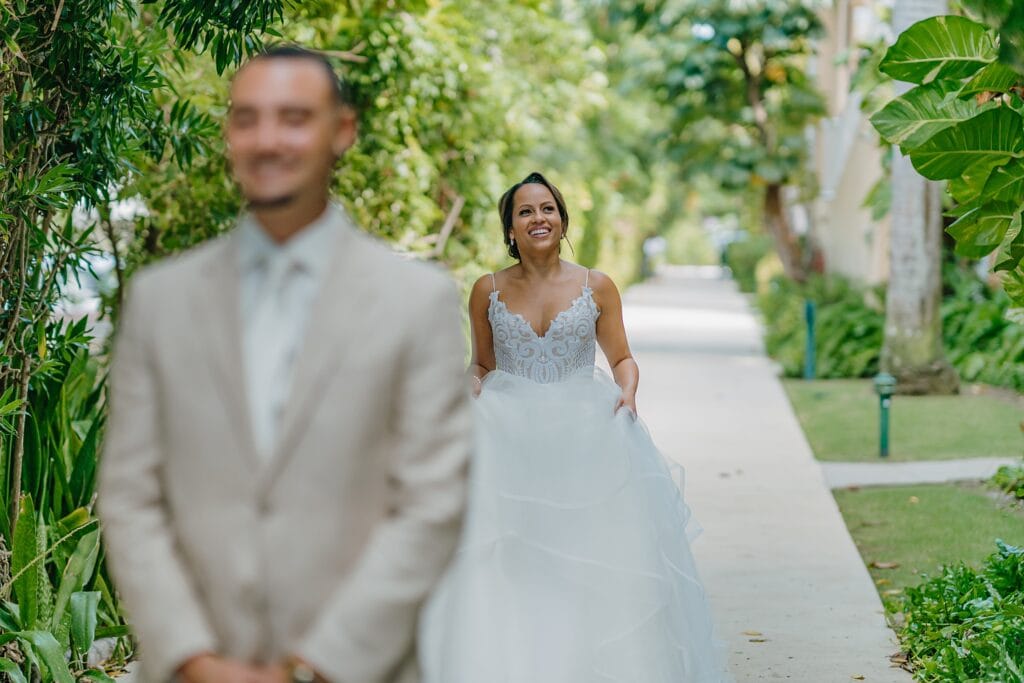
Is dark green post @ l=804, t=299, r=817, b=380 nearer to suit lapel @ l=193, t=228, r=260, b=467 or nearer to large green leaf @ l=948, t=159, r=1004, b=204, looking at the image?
large green leaf @ l=948, t=159, r=1004, b=204

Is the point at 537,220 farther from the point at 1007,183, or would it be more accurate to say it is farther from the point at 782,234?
the point at 782,234

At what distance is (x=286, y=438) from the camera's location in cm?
239

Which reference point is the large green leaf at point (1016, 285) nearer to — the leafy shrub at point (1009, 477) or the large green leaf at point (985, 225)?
the large green leaf at point (985, 225)

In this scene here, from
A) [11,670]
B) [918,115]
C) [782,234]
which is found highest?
[918,115]

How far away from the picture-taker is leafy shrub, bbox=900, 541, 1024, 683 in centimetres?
567

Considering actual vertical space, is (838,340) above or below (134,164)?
below

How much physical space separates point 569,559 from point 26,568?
6.35 feet

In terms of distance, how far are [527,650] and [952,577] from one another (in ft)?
9.56

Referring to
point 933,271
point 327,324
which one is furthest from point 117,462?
point 933,271

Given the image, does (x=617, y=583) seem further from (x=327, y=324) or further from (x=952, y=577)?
(x=327, y=324)

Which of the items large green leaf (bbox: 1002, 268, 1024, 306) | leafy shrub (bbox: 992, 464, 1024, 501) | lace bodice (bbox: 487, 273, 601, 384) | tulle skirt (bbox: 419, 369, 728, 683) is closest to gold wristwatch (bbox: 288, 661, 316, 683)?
tulle skirt (bbox: 419, 369, 728, 683)

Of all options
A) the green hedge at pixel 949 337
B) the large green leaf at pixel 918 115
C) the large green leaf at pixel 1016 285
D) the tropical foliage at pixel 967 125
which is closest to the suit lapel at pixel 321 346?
the tropical foliage at pixel 967 125

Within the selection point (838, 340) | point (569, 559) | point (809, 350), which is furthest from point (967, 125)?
point (838, 340)

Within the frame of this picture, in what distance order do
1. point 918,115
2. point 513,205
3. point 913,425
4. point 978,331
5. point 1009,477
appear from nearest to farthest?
point 513,205, point 918,115, point 1009,477, point 913,425, point 978,331
